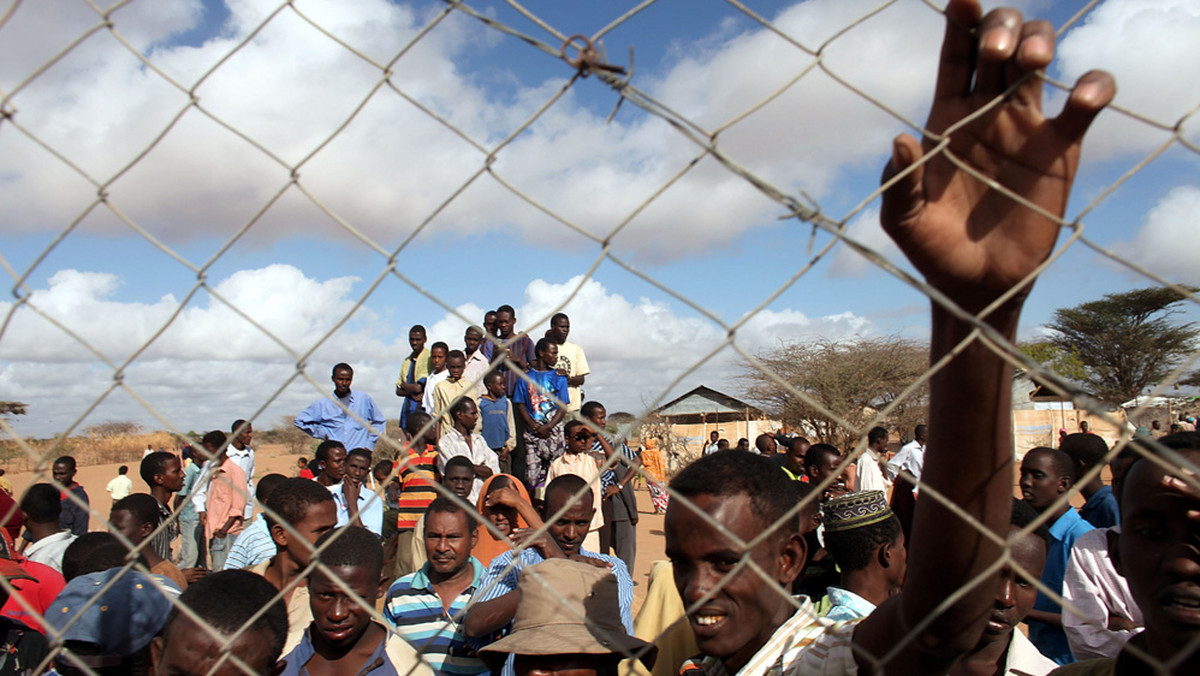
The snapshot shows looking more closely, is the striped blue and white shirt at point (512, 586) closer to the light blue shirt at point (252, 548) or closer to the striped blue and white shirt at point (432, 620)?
the striped blue and white shirt at point (432, 620)

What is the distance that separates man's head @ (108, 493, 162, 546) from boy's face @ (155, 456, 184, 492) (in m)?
1.59

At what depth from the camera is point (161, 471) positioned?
622 cm

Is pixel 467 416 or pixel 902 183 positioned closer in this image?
pixel 902 183

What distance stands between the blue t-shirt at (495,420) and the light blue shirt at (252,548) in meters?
3.09

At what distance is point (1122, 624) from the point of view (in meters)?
3.09

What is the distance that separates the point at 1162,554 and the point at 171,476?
6.81 meters

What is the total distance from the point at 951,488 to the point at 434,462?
20.1ft

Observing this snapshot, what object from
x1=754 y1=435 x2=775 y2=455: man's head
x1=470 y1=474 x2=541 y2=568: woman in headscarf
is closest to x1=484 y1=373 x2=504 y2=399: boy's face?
x1=470 y1=474 x2=541 y2=568: woman in headscarf

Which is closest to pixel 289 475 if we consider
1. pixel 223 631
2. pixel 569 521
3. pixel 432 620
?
pixel 569 521

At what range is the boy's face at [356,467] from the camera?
680cm

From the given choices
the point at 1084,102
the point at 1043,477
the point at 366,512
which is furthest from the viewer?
the point at 366,512

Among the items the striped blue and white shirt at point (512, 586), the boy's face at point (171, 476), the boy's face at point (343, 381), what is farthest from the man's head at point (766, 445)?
the striped blue and white shirt at point (512, 586)

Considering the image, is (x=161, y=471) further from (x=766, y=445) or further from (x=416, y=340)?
(x=766, y=445)

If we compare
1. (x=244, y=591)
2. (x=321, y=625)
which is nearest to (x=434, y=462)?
(x=321, y=625)
